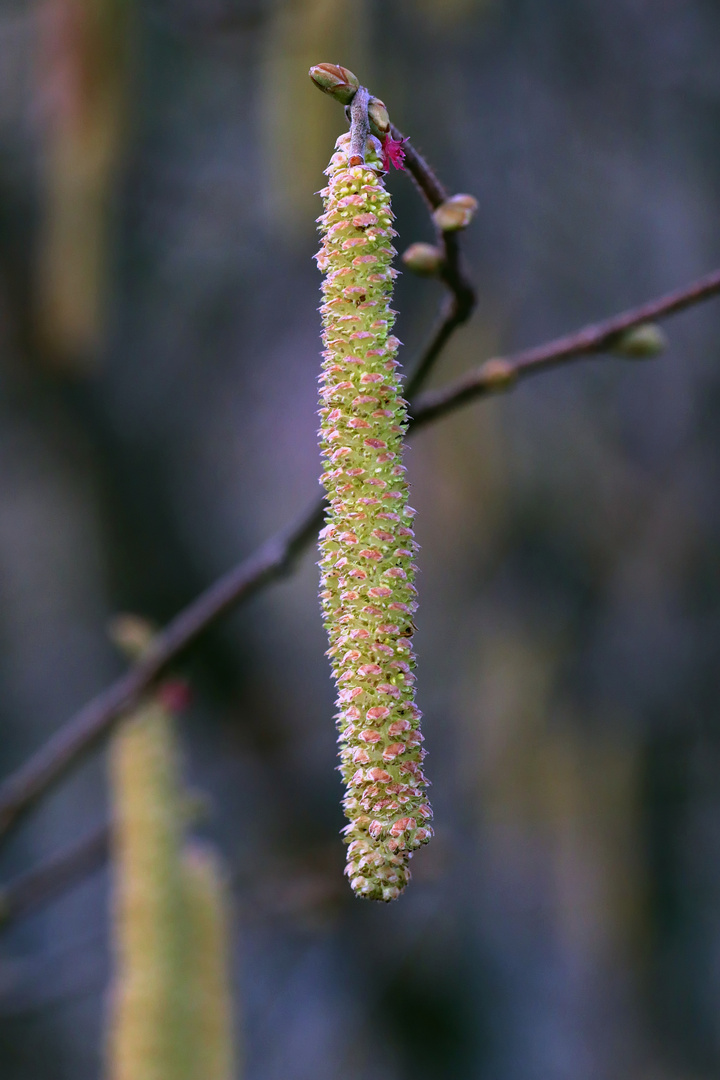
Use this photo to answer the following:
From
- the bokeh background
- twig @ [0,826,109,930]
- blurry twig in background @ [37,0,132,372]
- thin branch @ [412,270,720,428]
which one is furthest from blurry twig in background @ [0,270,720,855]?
blurry twig in background @ [37,0,132,372]

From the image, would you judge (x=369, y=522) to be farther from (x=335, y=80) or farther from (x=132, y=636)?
(x=132, y=636)

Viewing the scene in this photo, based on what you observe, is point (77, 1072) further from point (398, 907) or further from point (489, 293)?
point (489, 293)

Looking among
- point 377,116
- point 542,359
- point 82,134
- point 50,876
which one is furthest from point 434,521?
point 377,116

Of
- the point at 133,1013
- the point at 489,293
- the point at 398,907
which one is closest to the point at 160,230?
the point at 489,293

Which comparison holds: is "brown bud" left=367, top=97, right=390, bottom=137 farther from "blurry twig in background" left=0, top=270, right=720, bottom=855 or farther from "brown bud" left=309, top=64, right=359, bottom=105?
"blurry twig in background" left=0, top=270, right=720, bottom=855

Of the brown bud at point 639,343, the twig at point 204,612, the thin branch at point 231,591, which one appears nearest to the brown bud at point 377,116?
the twig at point 204,612

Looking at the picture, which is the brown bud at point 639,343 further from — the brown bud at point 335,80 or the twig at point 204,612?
the brown bud at point 335,80
